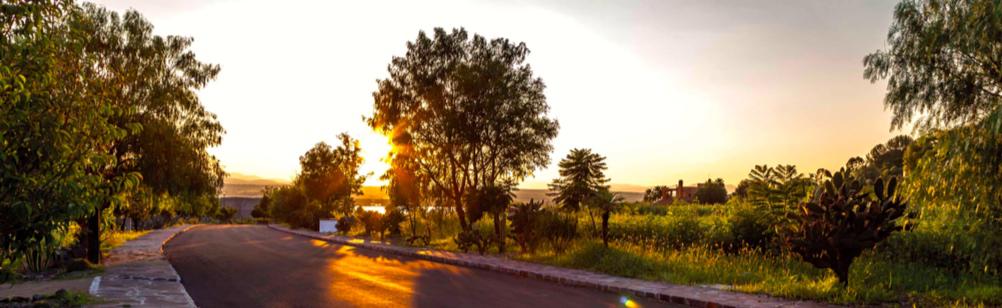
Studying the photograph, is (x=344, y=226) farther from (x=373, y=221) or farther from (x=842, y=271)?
(x=842, y=271)

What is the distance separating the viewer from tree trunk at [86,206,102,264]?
773 inches

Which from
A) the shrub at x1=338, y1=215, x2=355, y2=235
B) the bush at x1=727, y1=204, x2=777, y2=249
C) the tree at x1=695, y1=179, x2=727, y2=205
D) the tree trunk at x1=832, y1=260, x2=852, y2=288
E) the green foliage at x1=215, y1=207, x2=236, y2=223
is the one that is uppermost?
the tree at x1=695, y1=179, x2=727, y2=205

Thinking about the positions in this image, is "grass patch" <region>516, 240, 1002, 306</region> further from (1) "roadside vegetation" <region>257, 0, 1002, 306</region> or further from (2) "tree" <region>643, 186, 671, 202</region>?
(2) "tree" <region>643, 186, 671, 202</region>

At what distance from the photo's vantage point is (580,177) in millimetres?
21203

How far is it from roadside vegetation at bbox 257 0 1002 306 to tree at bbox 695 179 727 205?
18946 millimetres

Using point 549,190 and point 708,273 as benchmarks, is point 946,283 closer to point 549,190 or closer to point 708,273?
point 708,273

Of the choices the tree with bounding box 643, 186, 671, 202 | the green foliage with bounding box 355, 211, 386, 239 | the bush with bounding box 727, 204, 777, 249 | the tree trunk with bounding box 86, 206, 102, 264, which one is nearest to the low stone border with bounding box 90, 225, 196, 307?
the tree trunk with bounding box 86, 206, 102, 264

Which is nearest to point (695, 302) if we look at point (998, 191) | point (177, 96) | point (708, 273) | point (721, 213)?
point (708, 273)

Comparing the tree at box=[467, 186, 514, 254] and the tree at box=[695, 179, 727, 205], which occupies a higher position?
the tree at box=[695, 179, 727, 205]

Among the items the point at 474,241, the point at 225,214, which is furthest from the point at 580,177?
the point at 225,214

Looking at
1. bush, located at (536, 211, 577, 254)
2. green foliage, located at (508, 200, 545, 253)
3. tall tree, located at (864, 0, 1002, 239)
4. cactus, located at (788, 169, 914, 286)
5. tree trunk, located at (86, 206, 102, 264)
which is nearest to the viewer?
tall tree, located at (864, 0, 1002, 239)

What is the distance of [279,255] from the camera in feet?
79.7

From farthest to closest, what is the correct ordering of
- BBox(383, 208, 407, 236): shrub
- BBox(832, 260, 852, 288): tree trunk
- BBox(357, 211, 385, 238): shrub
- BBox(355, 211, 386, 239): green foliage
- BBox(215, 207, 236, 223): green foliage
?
BBox(215, 207, 236, 223): green foliage, BBox(357, 211, 385, 238): shrub, BBox(383, 208, 407, 236): shrub, BBox(355, 211, 386, 239): green foliage, BBox(832, 260, 852, 288): tree trunk

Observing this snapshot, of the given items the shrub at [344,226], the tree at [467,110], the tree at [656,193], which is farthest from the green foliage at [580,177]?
the tree at [656,193]
